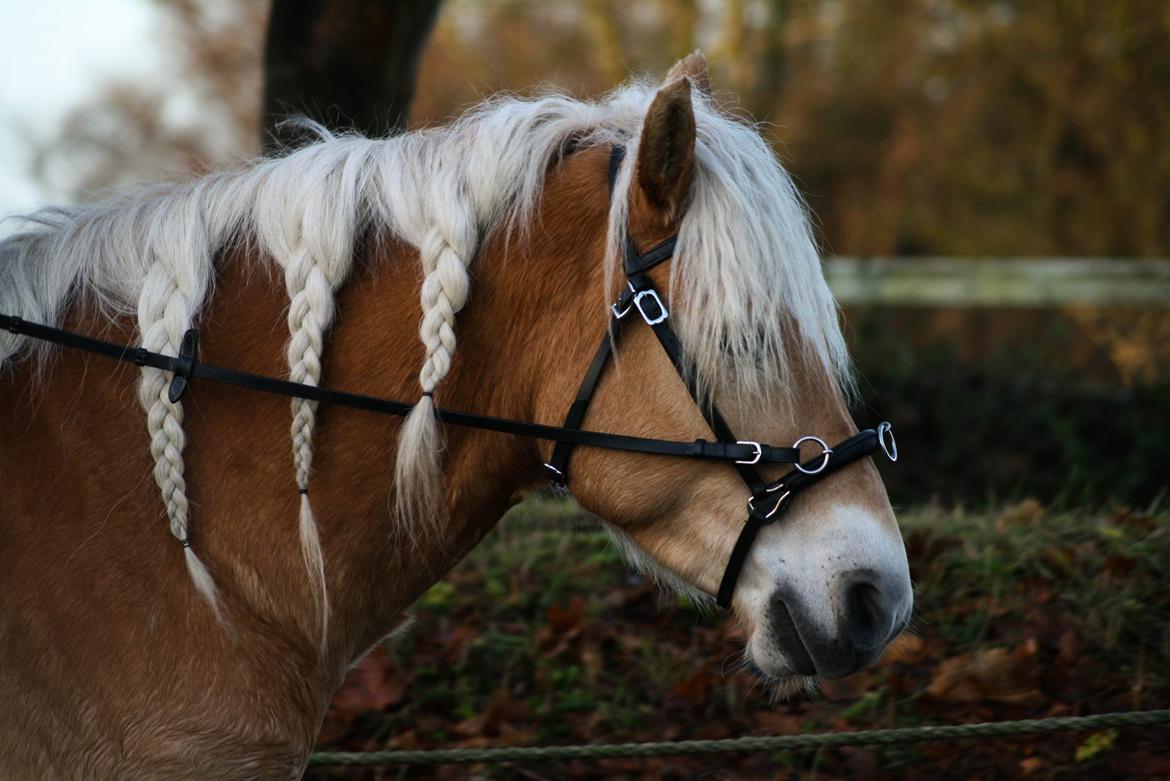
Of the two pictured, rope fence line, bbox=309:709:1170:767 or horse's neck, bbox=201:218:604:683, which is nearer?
horse's neck, bbox=201:218:604:683

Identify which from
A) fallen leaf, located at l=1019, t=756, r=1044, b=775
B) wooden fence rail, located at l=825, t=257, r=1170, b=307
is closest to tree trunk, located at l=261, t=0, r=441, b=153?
fallen leaf, located at l=1019, t=756, r=1044, b=775

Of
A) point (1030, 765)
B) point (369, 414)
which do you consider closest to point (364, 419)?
point (369, 414)

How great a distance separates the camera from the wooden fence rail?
956 centimetres

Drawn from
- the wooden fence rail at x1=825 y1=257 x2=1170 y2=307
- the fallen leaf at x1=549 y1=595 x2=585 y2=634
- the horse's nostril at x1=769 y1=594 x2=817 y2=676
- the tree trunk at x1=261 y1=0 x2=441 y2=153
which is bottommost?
the wooden fence rail at x1=825 y1=257 x2=1170 y2=307

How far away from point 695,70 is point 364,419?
1195 mm

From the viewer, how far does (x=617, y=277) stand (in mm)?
2355

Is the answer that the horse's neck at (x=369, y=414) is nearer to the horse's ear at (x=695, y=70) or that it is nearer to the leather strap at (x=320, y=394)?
the leather strap at (x=320, y=394)

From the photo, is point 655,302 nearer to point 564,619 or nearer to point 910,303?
point 564,619

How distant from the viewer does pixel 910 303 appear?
10.6m

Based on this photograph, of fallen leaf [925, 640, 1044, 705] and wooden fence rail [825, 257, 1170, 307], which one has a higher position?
fallen leaf [925, 640, 1044, 705]

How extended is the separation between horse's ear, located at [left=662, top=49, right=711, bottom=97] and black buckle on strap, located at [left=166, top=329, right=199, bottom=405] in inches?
49.5

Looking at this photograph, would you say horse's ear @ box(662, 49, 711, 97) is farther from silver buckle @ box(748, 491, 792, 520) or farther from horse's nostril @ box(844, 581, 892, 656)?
horse's nostril @ box(844, 581, 892, 656)

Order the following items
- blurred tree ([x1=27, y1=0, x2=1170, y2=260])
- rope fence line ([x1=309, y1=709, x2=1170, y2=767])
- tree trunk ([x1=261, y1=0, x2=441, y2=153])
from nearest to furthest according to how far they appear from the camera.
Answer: rope fence line ([x1=309, y1=709, x2=1170, y2=767]), tree trunk ([x1=261, y1=0, x2=441, y2=153]), blurred tree ([x1=27, y1=0, x2=1170, y2=260])

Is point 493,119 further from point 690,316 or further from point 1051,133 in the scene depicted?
point 1051,133
